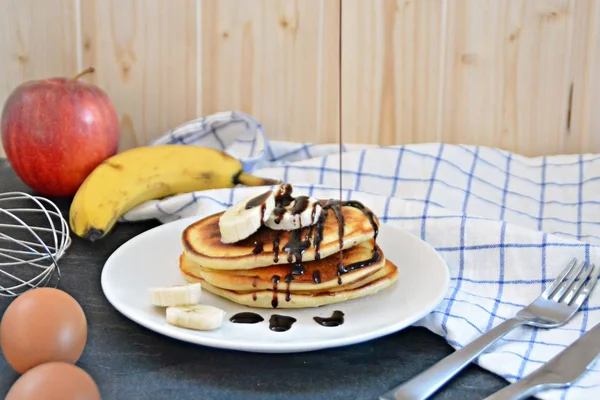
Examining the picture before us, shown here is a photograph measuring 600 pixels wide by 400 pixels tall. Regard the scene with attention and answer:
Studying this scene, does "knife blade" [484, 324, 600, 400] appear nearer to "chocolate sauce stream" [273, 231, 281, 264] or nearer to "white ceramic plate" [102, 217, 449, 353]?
"white ceramic plate" [102, 217, 449, 353]

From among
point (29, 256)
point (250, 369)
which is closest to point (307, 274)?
point (250, 369)

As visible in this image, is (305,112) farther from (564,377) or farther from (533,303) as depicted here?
(564,377)

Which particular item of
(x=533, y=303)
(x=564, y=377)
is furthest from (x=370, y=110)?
(x=564, y=377)

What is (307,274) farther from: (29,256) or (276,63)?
(276,63)

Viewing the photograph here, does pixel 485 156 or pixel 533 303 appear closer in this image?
pixel 533 303

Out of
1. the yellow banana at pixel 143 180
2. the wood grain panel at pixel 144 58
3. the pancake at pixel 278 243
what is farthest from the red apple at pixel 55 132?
the pancake at pixel 278 243

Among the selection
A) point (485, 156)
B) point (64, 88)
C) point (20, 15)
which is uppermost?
point (20, 15)
